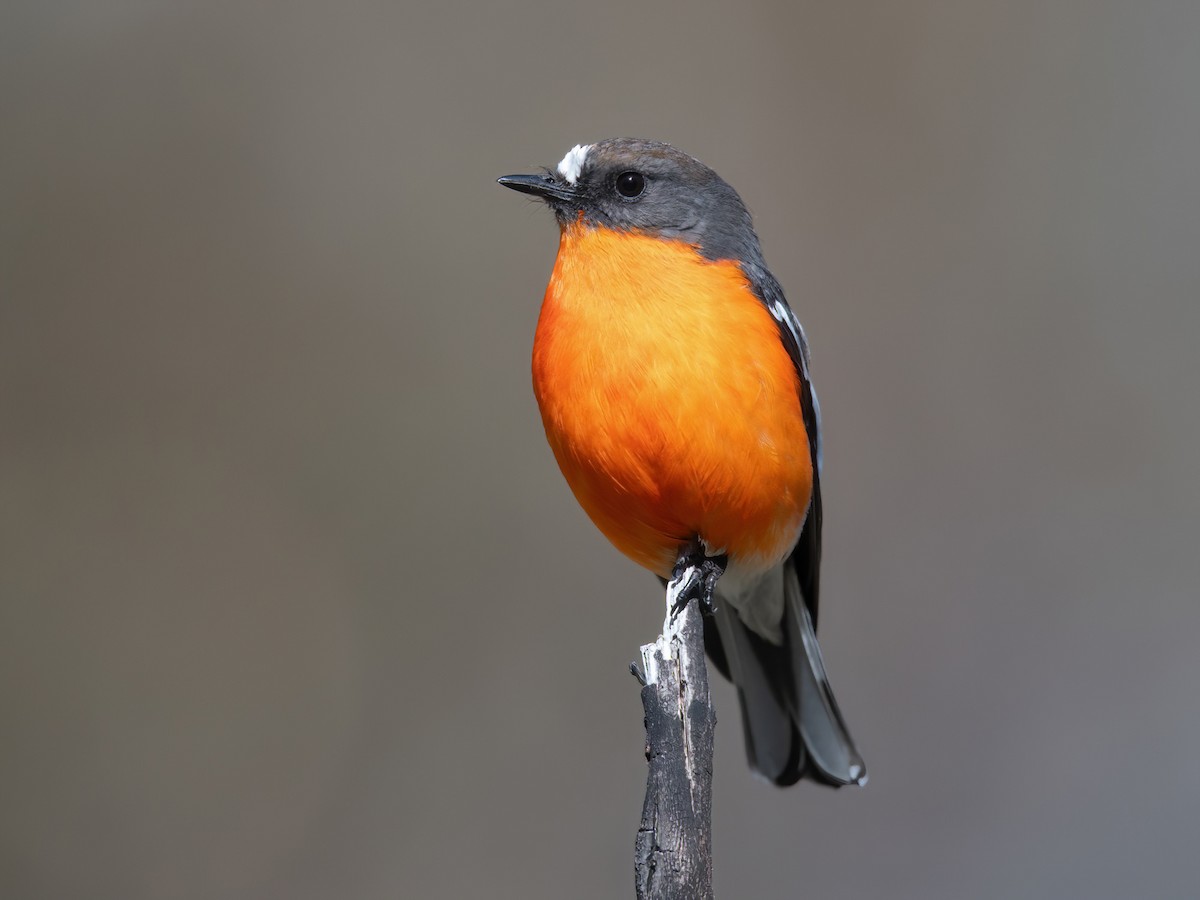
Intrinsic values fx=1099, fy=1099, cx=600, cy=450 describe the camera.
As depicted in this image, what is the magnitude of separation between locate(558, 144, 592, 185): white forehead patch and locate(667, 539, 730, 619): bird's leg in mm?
1541

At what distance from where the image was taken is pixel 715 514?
4.00 metres

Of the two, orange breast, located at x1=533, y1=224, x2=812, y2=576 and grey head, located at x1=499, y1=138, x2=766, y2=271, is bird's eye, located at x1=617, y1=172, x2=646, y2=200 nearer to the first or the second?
grey head, located at x1=499, y1=138, x2=766, y2=271

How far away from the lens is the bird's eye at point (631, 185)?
4.39 m

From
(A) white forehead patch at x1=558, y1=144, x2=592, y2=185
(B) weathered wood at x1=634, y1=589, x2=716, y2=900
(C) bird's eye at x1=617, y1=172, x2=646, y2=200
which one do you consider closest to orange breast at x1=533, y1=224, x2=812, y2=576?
(C) bird's eye at x1=617, y1=172, x2=646, y2=200

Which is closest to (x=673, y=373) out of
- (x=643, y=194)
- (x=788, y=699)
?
(x=643, y=194)

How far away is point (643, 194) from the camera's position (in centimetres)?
438

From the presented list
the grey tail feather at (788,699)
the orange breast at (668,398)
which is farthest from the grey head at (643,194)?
the grey tail feather at (788,699)

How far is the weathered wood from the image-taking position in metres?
2.93

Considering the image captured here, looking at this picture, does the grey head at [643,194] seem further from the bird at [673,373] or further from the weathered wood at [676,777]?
the weathered wood at [676,777]

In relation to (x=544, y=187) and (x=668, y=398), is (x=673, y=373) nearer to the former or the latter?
(x=668, y=398)

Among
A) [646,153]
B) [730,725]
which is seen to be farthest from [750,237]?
[730,725]

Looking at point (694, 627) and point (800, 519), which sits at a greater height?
point (800, 519)

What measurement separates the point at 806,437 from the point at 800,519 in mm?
363

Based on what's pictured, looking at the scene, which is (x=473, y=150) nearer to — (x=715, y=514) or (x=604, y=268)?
(x=604, y=268)
